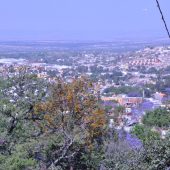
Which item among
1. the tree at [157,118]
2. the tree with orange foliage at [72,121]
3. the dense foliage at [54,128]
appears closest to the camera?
the dense foliage at [54,128]

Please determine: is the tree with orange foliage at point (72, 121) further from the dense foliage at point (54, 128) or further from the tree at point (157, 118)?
the tree at point (157, 118)

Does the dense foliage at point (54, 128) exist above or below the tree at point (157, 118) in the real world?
above

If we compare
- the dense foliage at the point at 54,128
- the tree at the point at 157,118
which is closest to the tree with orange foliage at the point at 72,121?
the dense foliage at the point at 54,128

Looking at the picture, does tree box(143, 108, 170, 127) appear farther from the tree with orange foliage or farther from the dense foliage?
the tree with orange foliage

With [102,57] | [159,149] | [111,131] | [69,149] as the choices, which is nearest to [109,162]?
[159,149]

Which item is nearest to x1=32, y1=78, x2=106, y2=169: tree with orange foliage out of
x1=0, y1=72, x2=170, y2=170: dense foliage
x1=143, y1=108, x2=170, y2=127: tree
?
x1=0, y1=72, x2=170, y2=170: dense foliage

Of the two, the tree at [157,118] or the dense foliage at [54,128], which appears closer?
the dense foliage at [54,128]

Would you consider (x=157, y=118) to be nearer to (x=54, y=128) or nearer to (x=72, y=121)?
(x=72, y=121)

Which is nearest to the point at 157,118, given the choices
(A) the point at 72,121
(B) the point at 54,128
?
(A) the point at 72,121
